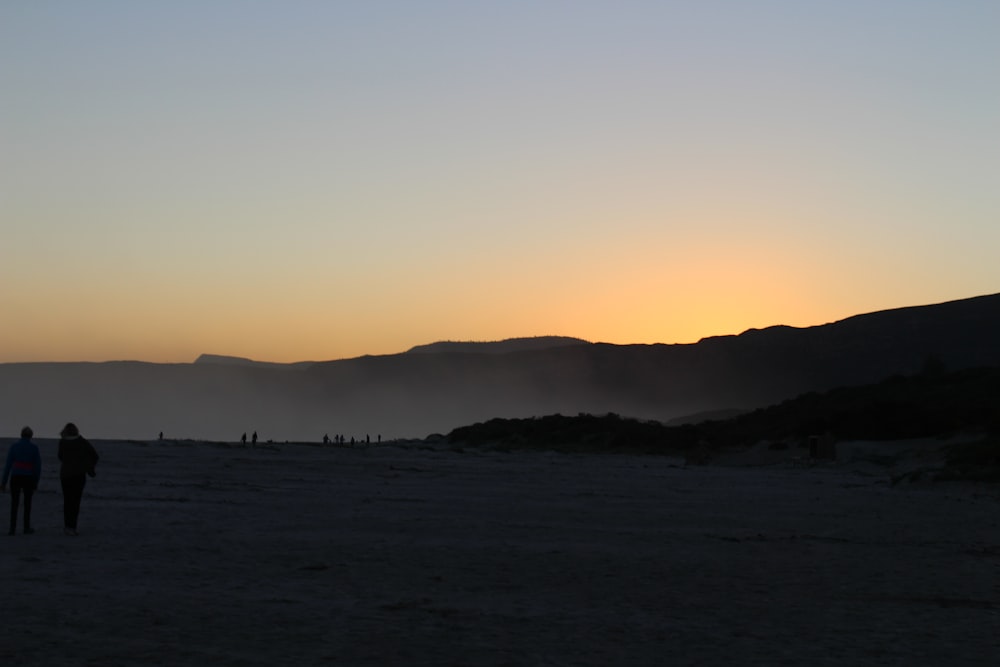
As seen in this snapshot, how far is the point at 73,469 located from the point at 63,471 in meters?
0.14

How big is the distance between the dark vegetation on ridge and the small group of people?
89.5 feet

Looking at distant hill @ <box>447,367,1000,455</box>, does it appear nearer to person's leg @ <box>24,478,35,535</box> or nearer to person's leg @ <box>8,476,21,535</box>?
person's leg @ <box>24,478,35,535</box>

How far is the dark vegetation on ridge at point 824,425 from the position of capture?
157 feet

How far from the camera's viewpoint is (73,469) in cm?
1705

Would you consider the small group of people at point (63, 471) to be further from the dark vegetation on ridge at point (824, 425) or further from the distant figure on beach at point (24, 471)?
the dark vegetation on ridge at point (824, 425)

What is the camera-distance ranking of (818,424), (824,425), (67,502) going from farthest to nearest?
(818,424) < (824,425) < (67,502)

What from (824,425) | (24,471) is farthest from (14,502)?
(824,425)

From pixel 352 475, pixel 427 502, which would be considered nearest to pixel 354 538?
pixel 427 502

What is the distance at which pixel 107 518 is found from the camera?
63.3 feet

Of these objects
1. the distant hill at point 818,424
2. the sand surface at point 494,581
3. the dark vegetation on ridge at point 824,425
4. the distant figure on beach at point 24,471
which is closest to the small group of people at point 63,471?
the distant figure on beach at point 24,471

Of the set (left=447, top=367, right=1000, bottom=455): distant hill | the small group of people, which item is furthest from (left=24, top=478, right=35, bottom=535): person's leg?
(left=447, top=367, right=1000, bottom=455): distant hill

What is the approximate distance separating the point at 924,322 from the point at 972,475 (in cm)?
11751

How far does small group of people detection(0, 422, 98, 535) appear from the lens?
16.8 meters

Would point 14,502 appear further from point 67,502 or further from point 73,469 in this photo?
point 73,469
